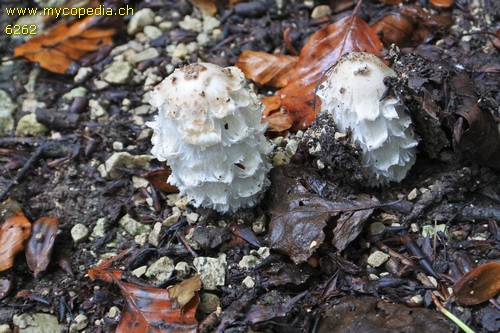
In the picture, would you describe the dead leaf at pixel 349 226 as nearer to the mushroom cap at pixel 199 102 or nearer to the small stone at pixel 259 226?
the small stone at pixel 259 226

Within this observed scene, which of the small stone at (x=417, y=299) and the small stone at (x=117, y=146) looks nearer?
the small stone at (x=417, y=299)

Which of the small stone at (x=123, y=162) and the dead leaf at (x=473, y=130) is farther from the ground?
the dead leaf at (x=473, y=130)

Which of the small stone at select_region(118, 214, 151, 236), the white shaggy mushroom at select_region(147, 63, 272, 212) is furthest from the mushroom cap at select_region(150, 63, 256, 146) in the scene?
the small stone at select_region(118, 214, 151, 236)

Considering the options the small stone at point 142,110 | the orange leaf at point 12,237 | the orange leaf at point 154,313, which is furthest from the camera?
the small stone at point 142,110

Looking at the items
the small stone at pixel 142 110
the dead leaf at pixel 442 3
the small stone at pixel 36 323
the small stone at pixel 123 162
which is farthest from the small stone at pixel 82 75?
the dead leaf at pixel 442 3

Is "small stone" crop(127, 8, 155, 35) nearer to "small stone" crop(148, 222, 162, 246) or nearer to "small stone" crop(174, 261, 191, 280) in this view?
"small stone" crop(148, 222, 162, 246)

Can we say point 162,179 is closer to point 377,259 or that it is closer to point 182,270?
point 182,270

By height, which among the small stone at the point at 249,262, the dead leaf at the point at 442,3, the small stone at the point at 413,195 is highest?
the dead leaf at the point at 442,3
